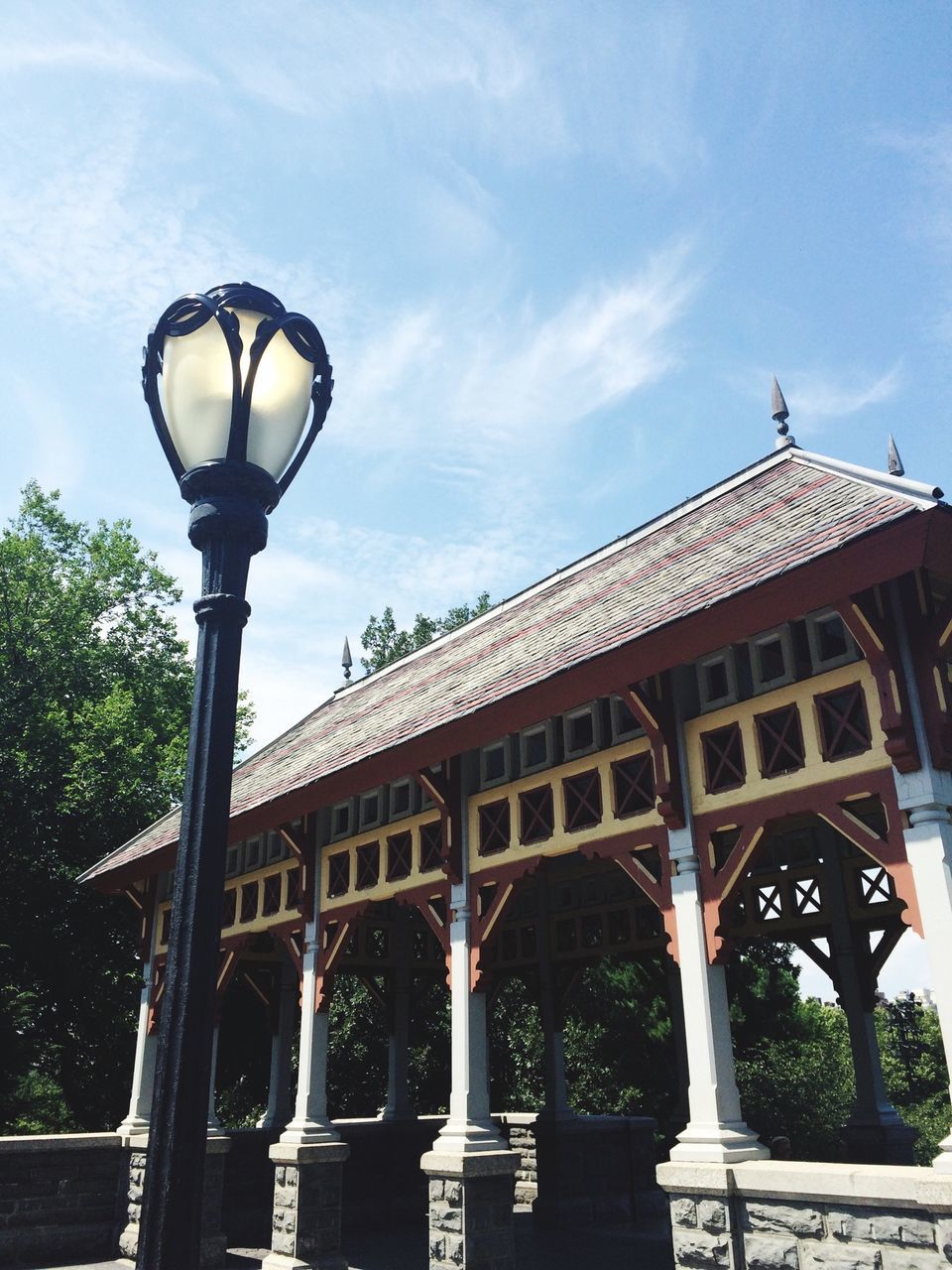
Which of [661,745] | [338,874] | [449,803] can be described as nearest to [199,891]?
[661,745]

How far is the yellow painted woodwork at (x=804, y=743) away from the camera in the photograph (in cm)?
752

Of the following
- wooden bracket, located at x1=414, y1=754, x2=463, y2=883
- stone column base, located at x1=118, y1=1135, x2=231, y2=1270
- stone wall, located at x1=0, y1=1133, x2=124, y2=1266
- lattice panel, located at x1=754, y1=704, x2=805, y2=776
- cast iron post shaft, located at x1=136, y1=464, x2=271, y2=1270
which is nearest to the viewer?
cast iron post shaft, located at x1=136, y1=464, x2=271, y2=1270

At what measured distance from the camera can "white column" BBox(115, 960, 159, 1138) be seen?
16.2 m

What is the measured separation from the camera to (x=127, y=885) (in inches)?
685

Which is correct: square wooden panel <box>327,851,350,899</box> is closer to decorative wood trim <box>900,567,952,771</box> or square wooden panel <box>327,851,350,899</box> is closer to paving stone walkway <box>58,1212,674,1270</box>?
paving stone walkway <box>58,1212,674,1270</box>

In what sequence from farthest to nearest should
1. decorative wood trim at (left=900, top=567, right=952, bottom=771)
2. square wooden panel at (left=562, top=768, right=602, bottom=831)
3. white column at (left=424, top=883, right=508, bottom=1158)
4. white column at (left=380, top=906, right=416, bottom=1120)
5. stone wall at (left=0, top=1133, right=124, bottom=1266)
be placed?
white column at (left=380, top=906, right=416, bottom=1120) < stone wall at (left=0, top=1133, right=124, bottom=1266) < white column at (left=424, top=883, right=508, bottom=1158) < square wooden panel at (left=562, top=768, right=602, bottom=831) < decorative wood trim at (left=900, top=567, right=952, bottom=771)

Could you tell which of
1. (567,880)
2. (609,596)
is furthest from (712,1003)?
(567,880)

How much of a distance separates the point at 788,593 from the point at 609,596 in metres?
3.74

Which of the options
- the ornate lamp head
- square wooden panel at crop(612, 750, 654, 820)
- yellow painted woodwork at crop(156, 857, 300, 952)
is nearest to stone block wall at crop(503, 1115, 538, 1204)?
yellow painted woodwork at crop(156, 857, 300, 952)

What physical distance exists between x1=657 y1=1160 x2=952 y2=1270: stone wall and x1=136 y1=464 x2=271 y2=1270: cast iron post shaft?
213 inches

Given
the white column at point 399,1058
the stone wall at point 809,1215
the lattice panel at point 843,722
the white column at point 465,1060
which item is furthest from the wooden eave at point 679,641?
the white column at point 399,1058

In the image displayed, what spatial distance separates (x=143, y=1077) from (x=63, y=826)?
827 centimetres

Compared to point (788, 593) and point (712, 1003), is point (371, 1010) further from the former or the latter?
point (788, 593)

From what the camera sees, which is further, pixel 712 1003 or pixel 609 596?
pixel 609 596
